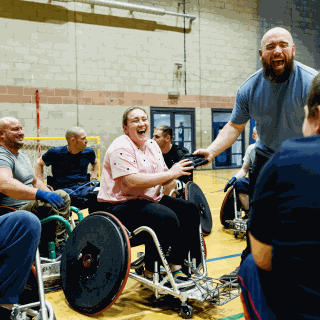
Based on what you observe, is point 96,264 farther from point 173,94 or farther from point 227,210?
point 173,94

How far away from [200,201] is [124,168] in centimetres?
167

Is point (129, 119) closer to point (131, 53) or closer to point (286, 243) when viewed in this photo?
point (286, 243)

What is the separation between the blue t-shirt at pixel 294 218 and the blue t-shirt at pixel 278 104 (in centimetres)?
143

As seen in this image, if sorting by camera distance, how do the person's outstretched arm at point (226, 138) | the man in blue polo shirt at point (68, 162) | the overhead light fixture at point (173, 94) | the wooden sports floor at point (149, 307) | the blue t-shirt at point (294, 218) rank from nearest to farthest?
the blue t-shirt at point (294, 218) → the wooden sports floor at point (149, 307) → the person's outstretched arm at point (226, 138) → the man in blue polo shirt at point (68, 162) → the overhead light fixture at point (173, 94)

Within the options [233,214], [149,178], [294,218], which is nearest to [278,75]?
[149,178]

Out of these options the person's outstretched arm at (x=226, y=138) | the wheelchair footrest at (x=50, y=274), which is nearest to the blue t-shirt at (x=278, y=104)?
the person's outstretched arm at (x=226, y=138)

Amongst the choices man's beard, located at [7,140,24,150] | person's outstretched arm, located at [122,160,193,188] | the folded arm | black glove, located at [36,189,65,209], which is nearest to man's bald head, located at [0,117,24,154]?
man's beard, located at [7,140,24,150]

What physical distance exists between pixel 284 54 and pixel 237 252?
6.65ft

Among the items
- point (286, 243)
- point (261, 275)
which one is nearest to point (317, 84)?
point (286, 243)

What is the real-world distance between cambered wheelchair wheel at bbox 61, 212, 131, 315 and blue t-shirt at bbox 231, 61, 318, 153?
1.16 m

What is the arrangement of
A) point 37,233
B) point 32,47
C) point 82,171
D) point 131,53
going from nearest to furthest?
point 37,233, point 82,171, point 32,47, point 131,53

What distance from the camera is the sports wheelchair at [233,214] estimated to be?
3.99 m

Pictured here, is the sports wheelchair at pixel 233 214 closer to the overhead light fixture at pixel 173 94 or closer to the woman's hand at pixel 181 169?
the woman's hand at pixel 181 169

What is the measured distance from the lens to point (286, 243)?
2.97ft
